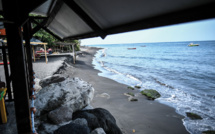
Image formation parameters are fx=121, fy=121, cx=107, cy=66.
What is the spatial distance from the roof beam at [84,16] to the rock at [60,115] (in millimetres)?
2768

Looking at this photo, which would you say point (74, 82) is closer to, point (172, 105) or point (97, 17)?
point (97, 17)

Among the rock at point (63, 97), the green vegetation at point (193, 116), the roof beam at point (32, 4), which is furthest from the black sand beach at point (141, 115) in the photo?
the roof beam at point (32, 4)

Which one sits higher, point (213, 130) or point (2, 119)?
point (2, 119)

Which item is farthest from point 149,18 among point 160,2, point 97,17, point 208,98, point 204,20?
point 208,98

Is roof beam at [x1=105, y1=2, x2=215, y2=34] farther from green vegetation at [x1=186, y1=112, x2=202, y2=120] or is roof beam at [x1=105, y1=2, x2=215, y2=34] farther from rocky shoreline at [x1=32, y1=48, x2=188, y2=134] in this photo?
green vegetation at [x1=186, y1=112, x2=202, y2=120]

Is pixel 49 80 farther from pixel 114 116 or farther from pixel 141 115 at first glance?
pixel 141 115

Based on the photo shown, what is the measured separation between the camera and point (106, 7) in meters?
2.10

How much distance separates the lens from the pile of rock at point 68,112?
3.65 metres

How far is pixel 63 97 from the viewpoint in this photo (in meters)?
4.36

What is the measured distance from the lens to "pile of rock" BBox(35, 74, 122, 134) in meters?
3.65

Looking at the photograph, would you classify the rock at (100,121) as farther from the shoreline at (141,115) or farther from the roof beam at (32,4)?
the roof beam at (32,4)

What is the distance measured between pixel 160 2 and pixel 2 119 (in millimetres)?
4057

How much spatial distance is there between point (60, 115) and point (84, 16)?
10.1 feet

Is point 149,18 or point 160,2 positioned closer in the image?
point 160,2
